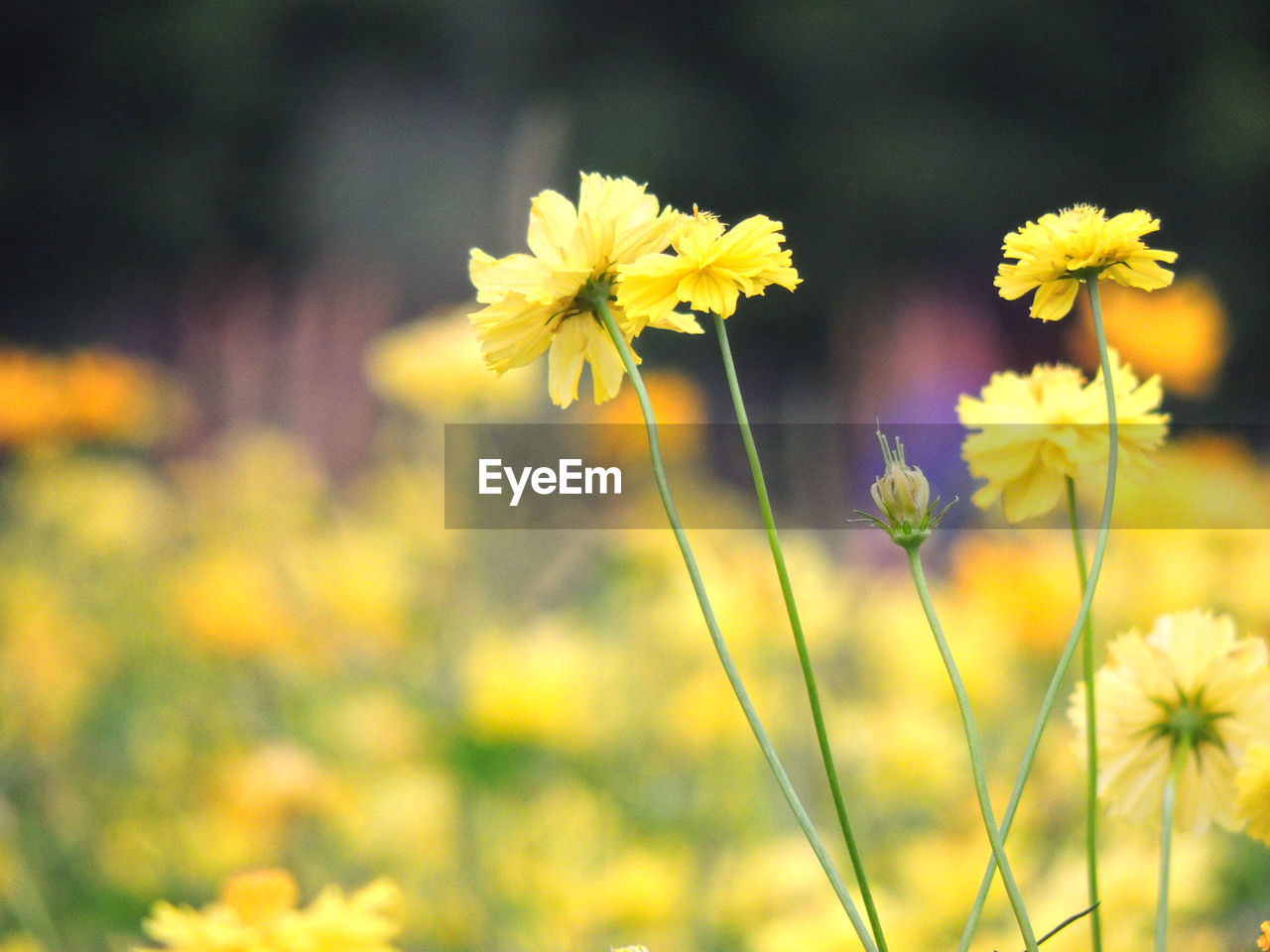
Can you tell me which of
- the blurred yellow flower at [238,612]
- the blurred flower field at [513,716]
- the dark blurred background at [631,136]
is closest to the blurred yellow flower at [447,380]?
the blurred flower field at [513,716]

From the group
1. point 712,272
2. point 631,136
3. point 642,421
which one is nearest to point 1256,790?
point 712,272

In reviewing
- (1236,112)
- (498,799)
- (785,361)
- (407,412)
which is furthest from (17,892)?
(1236,112)

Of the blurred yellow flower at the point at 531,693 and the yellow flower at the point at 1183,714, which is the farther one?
the blurred yellow flower at the point at 531,693

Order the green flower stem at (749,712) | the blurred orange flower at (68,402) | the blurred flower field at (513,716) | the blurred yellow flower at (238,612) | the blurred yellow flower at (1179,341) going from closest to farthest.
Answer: the green flower stem at (749,712), the blurred flower field at (513,716), the blurred yellow flower at (238,612), the blurred yellow flower at (1179,341), the blurred orange flower at (68,402)

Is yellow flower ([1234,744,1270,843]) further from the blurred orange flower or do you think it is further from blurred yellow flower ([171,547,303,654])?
the blurred orange flower

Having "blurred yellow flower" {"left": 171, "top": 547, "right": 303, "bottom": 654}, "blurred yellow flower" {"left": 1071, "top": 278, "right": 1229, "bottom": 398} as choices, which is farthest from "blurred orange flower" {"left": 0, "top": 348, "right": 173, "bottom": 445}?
"blurred yellow flower" {"left": 1071, "top": 278, "right": 1229, "bottom": 398}

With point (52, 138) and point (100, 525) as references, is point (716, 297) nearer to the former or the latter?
point (100, 525)

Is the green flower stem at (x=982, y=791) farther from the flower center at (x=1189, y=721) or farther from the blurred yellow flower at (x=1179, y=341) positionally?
the blurred yellow flower at (x=1179, y=341)
